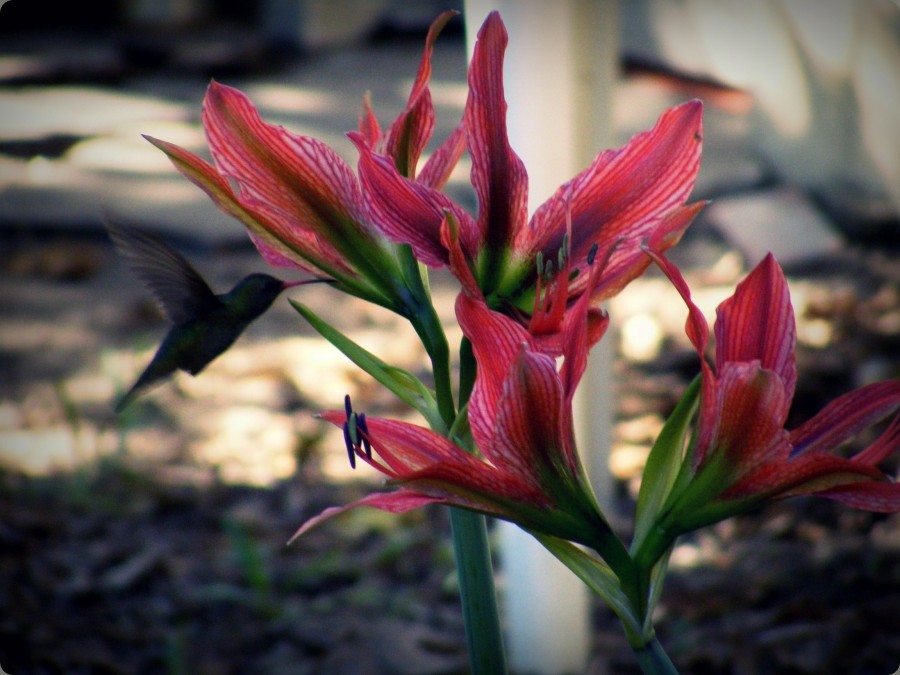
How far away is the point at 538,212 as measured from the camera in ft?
2.22

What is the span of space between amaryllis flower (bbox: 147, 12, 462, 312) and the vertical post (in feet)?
1.85

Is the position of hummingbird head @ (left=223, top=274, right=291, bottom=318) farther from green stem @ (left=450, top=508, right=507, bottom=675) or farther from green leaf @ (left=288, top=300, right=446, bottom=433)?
green stem @ (left=450, top=508, right=507, bottom=675)

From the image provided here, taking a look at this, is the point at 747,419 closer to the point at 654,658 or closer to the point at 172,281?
the point at 654,658

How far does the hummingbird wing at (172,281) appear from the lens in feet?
2.24

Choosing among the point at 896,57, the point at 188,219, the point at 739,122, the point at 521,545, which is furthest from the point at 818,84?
the point at 521,545

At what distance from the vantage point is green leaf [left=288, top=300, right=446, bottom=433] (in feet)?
2.32

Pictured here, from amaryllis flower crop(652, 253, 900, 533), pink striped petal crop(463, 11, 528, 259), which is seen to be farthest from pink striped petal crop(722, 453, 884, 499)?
pink striped petal crop(463, 11, 528, 259)

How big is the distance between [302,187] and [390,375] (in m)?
0.14

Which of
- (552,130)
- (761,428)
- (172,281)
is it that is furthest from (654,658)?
(552,130)

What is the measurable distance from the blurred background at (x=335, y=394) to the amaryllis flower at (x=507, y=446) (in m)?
0.75

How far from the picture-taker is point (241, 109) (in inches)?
25.8

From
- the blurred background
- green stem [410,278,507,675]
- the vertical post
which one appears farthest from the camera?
the blurred background

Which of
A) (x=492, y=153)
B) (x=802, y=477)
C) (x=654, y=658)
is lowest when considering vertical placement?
(x=654, y=658)

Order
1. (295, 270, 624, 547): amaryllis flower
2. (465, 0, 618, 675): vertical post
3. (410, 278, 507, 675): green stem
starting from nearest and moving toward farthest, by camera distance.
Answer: (295, 270, 624, 547): amaryllis flower → (410, 278, 507, 675): green stem → (465, 0, 618, 675): vertical post
